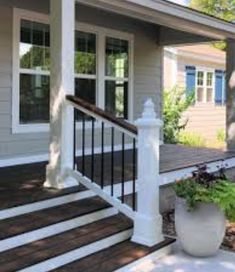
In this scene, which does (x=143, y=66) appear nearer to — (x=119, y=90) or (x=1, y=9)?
(x=119, y=90)

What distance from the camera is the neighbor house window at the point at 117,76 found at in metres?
8.68

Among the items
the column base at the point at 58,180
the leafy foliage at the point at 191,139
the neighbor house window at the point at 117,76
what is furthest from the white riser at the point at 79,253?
the leafy foliage at the point at 191,139

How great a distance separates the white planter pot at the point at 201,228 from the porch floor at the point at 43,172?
128 cm

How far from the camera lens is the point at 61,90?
17.1 feet

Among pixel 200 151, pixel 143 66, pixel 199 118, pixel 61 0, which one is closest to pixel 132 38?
pixel 143 66

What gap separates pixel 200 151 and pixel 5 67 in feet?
13.4

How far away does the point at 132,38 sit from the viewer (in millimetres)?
9164

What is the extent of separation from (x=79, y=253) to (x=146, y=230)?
0.72 meters

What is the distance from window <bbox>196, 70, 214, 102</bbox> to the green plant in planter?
12.1 metres

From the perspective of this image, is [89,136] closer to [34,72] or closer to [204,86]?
[34,72]

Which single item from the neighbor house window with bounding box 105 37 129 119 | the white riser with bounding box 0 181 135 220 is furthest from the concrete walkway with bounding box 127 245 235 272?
the neighbor house window with bounding box 105 37 129 119

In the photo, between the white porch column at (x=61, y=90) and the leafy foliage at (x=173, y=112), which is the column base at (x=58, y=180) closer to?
the white porch column at (x=61, y=90)

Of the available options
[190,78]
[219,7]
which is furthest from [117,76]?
[219,7]

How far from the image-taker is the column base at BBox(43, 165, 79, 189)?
5.22m
